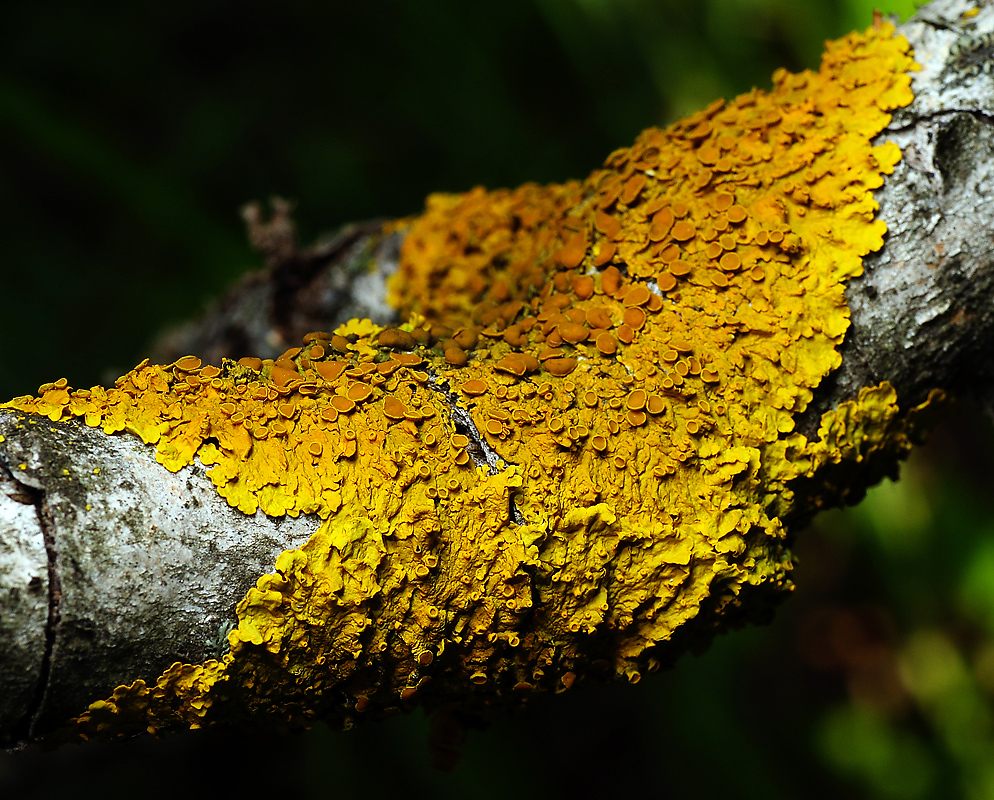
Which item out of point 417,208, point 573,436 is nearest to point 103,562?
point 573,436

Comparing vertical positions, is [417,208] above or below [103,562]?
above

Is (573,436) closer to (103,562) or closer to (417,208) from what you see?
(103,562)

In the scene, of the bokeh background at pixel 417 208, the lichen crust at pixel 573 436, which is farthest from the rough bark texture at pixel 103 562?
the bokeh background at pixel 417 208

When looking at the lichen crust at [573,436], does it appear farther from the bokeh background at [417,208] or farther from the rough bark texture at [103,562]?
the bokeh background at [417,208]

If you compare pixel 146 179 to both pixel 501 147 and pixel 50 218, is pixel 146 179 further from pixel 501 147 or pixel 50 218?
pixel 501 147

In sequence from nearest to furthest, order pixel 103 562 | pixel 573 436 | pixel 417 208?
pixel 103 562 → pixel 573 436 → pixel 417 208

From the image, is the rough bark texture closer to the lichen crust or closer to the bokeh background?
the lichen crust
